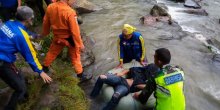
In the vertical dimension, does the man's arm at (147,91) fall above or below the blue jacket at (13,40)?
below

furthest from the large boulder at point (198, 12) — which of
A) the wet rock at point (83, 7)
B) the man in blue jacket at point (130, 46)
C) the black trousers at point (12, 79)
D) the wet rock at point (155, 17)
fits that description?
the black trousers at point (12, 79)

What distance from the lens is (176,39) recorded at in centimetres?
1209

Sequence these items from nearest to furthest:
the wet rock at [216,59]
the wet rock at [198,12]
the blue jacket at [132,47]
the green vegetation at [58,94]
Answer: the green vegetation at [58,94]
the blue jacket at [132,47]
the wet rock at [216,59]
the wet rock at [198,12]

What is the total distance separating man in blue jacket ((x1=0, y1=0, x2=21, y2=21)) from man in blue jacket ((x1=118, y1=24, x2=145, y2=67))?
8.73 ft

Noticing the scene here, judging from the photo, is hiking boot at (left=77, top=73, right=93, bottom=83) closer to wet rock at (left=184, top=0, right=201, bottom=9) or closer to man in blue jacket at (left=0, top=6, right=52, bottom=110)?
man in blue jacket at (left=0, top=6, right=52, bottom=110)

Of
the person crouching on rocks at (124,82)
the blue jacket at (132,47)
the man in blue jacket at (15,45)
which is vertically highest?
the man in blue jacket at (15,45)

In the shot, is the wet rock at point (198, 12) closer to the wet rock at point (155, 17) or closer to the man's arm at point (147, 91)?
the wet rock at point (155, 17)

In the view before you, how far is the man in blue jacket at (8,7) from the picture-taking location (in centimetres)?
704

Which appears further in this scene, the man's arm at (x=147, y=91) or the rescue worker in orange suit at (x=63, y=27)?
the rescue worker in orange suit at (x=63, y=27)

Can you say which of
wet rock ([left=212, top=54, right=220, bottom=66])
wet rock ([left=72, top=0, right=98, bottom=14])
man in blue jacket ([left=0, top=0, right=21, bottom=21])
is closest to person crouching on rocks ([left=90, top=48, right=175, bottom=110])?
man in blue jacket ([left=0, top=0, right=21, bottom=21])

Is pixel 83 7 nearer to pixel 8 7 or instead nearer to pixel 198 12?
pixel 198 12

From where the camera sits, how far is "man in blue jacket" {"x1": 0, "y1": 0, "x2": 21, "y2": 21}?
7.04 meters

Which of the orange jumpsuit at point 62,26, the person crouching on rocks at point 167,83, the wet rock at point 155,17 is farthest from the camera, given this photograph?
the wet rock at point 155,17

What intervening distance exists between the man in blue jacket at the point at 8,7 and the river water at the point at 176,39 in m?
2.70
